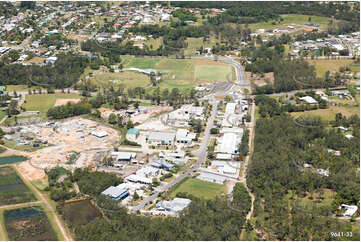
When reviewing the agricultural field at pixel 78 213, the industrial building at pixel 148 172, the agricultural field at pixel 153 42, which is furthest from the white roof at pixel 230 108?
the agricultural field at pixel 153 42

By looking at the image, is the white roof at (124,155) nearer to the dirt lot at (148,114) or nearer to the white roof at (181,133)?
the white roof at (181,133)

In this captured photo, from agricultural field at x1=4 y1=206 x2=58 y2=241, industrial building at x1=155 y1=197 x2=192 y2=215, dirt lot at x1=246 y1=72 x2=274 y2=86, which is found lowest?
agricultural field at x1=4 y1=206 x2=58 y2=241

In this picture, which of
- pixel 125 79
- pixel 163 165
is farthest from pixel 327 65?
pixel 163 165

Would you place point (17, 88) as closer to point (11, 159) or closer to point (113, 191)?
point (11, 159)

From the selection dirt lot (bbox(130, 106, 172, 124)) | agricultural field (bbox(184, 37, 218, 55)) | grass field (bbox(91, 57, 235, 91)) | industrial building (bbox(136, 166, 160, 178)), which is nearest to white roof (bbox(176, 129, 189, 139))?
dirt lot (bbox(130, 106, 172, 124))

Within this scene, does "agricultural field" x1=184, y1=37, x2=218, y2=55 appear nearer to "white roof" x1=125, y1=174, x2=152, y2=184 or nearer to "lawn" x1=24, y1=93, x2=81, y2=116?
"lawn" x1=24, y1=93, x2=81, y2=116

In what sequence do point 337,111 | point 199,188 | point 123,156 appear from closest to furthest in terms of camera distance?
1. point 199,188
2. point 123,156
3. point 337,111
